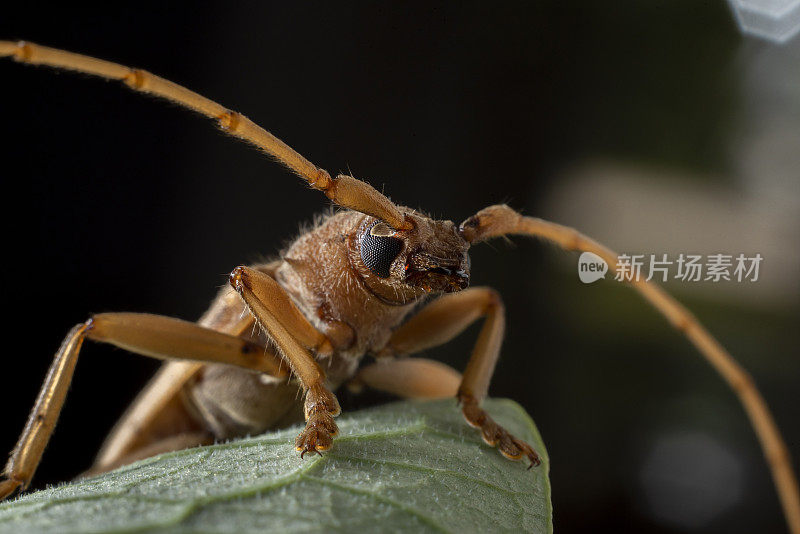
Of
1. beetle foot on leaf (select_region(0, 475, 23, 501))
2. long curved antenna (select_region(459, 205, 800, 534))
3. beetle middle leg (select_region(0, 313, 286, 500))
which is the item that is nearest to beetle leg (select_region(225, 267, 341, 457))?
beetle middle leg (select_region(0, 313, 286, 500))

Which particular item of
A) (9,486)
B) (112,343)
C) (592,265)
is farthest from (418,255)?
(9,486)

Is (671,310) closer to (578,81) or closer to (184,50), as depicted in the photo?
(578,81)

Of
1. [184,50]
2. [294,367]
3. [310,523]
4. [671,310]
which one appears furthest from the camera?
[184,50]

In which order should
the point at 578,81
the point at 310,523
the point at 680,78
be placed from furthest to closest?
the point at 578,81, the point at 680,78, the point at 310,523

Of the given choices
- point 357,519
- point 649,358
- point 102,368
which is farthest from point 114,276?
point 357,519

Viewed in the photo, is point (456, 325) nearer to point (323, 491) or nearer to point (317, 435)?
point (317, 435)

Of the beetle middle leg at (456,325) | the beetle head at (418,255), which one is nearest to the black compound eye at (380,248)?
the beetle head at (418,255)
